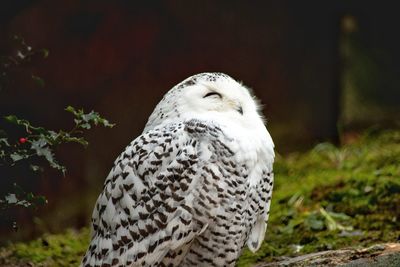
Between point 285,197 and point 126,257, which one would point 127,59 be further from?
point 126,257

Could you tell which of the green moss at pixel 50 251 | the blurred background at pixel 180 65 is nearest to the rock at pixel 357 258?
the green moss at pixel 50 251

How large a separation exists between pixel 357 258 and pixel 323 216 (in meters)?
1.59

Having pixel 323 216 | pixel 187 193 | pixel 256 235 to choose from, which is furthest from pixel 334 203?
pixel 187 193

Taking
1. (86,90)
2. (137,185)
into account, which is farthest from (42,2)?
(137,185)

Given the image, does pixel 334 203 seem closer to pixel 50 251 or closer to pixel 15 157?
pixel 50 251

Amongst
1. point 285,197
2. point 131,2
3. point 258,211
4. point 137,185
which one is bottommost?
point 285,197

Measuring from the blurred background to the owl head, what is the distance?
2123mm

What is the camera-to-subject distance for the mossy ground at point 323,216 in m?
5.37

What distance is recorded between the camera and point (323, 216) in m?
5.73

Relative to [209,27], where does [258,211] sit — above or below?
below

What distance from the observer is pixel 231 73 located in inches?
286

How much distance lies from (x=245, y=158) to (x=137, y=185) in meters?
0.52

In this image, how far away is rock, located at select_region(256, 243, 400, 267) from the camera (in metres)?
4.01

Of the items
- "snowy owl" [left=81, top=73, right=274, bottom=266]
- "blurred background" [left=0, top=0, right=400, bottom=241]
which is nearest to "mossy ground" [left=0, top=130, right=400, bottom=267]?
"blurred background" [left=0, top=0, right=400, bottom=241]
